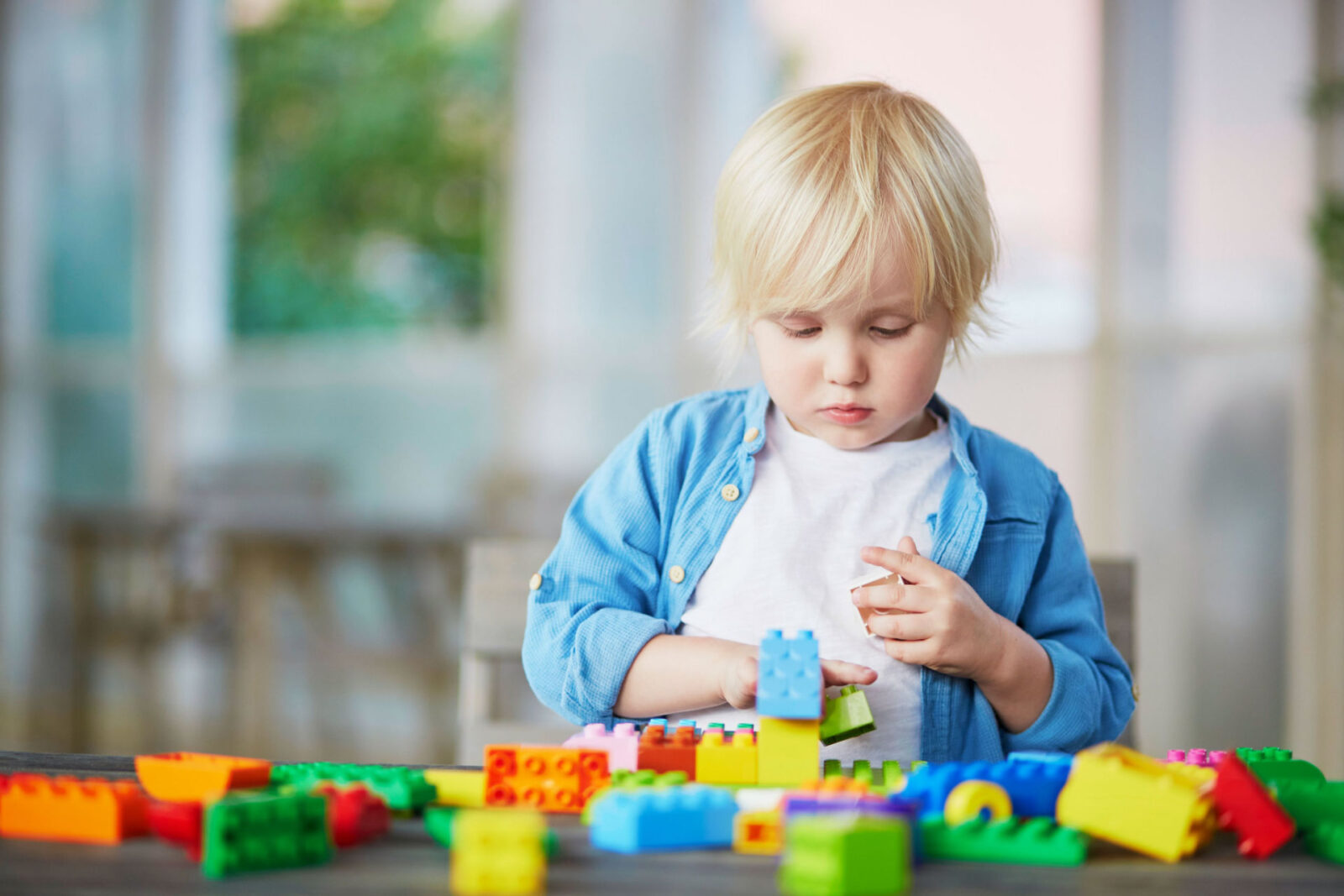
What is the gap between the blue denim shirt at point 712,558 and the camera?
814 millimetres

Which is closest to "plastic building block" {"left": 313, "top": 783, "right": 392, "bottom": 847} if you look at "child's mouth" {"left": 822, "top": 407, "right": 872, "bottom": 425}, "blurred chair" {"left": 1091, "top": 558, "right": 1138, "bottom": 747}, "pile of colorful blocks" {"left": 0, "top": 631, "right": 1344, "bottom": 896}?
"pile of colorful blocks" {"left": 0, "top": 631, "right": 1344, "bottom": 896}

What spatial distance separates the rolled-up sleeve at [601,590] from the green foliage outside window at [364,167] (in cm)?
309

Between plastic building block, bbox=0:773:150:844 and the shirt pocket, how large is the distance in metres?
0.57

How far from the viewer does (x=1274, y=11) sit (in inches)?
87.9

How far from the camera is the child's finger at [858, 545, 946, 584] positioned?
734 millimetres

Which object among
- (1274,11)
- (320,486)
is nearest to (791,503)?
(1274,11)

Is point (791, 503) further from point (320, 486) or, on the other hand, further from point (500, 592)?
point (320, 486)

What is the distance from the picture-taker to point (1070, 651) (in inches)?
33.2

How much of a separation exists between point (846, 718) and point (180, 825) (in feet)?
1.01

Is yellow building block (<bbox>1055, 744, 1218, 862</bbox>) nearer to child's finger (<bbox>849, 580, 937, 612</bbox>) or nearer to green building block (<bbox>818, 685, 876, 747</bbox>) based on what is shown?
green building block (<bbox>818, 685, 876, 747</bbox>)

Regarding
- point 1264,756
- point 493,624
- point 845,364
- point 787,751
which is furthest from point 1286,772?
point 493,624

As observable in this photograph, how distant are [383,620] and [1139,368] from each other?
6.84 feet

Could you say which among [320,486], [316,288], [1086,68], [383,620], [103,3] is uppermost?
[103,3]

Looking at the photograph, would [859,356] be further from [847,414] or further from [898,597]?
[898,597]
